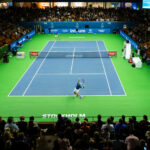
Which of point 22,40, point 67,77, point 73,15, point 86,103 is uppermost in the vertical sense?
point 73,15

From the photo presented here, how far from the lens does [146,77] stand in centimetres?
1948

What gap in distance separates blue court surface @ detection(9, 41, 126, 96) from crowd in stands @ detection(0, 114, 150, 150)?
23.0ft

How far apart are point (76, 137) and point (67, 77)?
11.9 m

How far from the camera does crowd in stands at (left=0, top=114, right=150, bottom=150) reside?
6700 millimetres

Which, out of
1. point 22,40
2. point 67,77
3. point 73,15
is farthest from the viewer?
point 73,15

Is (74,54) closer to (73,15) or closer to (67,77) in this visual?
(67,77)

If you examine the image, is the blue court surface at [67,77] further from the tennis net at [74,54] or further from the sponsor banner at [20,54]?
the sponsor banner at [20,54]

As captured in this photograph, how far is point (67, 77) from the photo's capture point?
65.0 ft

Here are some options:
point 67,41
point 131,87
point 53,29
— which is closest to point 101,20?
point 53,29

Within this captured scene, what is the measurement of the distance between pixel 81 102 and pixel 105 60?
36.1ft

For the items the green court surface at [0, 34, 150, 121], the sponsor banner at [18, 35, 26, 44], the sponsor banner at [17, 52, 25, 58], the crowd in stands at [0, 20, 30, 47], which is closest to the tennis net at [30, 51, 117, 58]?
the sponsor banner at [17, 52, 25, 58]

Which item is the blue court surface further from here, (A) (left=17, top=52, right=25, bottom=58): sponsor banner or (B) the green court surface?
(A) (left=17, top=52, right=25, bottom=58): sponsor banner

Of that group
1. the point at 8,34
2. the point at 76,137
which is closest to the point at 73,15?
the point at 8,34

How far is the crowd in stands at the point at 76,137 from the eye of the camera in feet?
22.0
